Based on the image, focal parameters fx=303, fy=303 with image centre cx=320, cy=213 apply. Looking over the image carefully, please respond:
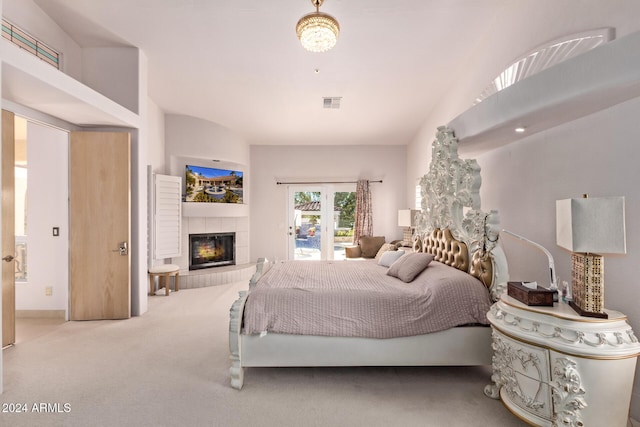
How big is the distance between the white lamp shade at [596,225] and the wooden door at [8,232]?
469 cm

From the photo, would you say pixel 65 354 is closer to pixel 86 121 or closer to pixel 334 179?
pixel 86 121

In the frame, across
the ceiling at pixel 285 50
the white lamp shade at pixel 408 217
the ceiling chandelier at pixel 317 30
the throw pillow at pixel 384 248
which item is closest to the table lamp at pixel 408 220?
the white lamp shade at pixel 408 217

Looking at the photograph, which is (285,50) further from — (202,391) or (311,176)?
(311,176)

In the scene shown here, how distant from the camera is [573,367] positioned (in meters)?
1.62

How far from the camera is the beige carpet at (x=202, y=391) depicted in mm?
2004

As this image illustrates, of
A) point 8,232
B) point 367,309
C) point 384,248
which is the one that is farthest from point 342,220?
point 8,232

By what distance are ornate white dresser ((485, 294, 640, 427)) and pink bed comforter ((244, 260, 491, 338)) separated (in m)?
0.61

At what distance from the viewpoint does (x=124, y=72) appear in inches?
152

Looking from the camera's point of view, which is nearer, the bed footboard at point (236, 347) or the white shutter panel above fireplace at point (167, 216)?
the bed footboard at point (236, 347)

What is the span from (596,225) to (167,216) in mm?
5731

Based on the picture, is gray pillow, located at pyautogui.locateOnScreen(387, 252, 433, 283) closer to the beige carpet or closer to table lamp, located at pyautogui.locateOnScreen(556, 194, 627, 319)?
the beige carpet

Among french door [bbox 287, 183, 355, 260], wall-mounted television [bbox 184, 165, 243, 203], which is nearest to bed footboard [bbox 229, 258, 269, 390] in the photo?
wall-mounted television [bbox 184, 165, 243, 203]

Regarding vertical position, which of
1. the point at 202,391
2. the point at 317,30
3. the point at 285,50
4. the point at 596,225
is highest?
the point at 285,50

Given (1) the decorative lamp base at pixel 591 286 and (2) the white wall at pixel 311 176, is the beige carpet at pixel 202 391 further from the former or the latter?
(2) the white wall at pixel 311 176
